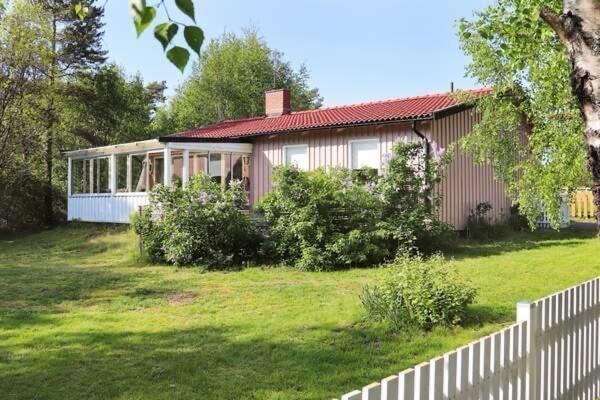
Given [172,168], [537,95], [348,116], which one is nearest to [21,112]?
[172,168]

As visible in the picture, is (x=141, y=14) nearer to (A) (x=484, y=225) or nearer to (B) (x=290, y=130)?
(A) (x=484, y=225)

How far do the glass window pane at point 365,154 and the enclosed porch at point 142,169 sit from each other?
4408 millimetres

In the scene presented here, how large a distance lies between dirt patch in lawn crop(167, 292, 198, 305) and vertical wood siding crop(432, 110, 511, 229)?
8.69 metres

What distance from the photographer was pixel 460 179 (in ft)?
56.9

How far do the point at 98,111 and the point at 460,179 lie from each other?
805 inches

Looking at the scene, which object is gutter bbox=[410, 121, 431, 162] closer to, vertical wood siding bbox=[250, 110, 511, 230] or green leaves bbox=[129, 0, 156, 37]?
vertical wood siding bbox=[250, 110, 511, 230]

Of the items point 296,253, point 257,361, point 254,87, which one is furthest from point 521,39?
point 254,87

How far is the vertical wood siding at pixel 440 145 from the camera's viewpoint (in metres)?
16.6

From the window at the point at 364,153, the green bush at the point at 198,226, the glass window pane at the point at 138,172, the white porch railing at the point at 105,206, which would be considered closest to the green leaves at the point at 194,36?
the green bush at the point at 198,226

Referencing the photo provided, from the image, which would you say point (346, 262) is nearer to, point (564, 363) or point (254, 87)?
point (564, 363)

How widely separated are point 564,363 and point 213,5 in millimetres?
3260

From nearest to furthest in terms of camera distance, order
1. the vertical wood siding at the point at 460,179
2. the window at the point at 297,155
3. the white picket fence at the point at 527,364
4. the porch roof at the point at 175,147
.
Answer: the white picket fence at the point at 527,364
the vertical wood siding at the point at 460,179
the porch roof at the point at 175,147
the window at the point at 297,155

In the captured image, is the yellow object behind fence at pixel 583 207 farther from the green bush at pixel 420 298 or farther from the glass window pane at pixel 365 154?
the green bush at pixel 420 298

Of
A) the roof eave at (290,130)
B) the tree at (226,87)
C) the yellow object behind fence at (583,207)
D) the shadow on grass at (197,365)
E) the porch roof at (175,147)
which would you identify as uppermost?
the tree at (226,87)
